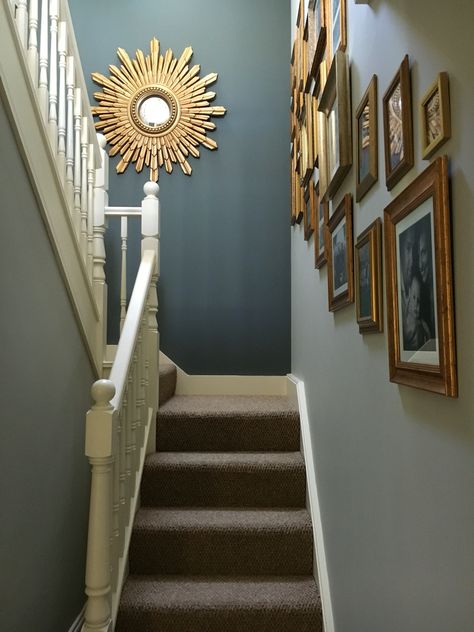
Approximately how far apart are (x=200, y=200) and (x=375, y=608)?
261 cm

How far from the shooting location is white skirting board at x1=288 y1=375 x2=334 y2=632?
5.50 feet

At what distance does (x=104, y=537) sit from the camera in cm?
149

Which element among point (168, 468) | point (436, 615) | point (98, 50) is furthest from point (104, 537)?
point (98, 50)

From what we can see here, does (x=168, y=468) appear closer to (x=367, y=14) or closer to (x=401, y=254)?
(x=401, y=254)

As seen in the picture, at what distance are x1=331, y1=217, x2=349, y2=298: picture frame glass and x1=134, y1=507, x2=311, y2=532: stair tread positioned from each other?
99 centimetres

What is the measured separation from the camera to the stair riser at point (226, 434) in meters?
2.42

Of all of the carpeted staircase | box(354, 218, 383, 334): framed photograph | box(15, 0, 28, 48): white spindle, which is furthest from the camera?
the carpeted staircase

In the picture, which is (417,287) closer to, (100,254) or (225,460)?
(225,460)

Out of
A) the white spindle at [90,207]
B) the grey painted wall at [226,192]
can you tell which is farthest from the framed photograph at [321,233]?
the grey painted wall at [226,192]

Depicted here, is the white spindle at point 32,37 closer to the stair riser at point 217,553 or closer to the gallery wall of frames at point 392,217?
the gallery wall of frames at point 392,217

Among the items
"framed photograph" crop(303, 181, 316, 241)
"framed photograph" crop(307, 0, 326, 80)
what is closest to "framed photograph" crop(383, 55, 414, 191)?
"framed photograph" crop(307, 0, 326, 80)

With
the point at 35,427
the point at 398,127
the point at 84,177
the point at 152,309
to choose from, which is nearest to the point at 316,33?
the point at 84,177

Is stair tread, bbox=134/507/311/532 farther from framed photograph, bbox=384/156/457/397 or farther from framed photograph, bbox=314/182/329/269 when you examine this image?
framed photograph, bbox=384/156/457/397

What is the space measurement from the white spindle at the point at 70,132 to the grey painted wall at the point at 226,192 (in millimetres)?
1200
